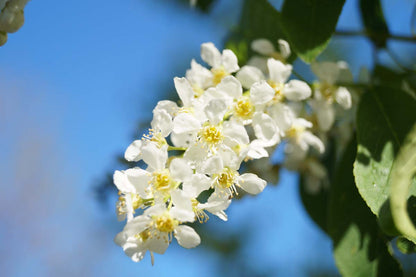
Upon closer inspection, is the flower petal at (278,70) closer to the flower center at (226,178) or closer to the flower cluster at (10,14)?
the flower center at (226,178)

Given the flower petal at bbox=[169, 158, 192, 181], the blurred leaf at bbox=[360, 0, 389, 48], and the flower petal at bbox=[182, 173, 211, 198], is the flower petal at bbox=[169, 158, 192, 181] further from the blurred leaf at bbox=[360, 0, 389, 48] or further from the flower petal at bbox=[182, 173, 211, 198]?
the blurred leaf at bbox=[360, 0, 389, 48]

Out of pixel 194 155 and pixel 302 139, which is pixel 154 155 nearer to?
pixel 194 155

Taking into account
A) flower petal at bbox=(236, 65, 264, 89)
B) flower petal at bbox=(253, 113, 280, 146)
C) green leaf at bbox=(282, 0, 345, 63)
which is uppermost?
green leaf at bbox=(282, 0, 345, 63)

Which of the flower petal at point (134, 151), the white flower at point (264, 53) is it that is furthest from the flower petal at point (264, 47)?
the flower petal at point (134, 151)

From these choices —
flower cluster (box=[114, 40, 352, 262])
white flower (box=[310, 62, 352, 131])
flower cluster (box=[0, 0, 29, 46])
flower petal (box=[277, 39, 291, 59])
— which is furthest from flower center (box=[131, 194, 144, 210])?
white flower (box=[310, 62, 352, 131])

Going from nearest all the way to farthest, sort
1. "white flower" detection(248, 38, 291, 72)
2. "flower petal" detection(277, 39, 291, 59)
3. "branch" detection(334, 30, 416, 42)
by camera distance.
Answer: "flower petal" detection(277, 39, 291, 59), "white flower" detection(248, 38, 291, 72), "branch" detection(334, 30, 416, 42)

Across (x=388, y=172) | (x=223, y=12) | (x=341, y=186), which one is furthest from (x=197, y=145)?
(x=223, y=12)
